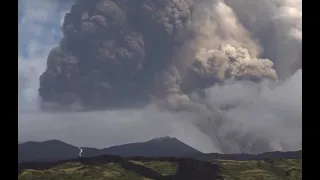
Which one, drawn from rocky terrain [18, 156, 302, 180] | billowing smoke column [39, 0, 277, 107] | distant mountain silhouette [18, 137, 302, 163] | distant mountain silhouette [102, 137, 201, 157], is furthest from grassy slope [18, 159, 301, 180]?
billowing smoke column [39, 0, 277, 107]

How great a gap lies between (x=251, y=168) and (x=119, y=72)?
6421 mm

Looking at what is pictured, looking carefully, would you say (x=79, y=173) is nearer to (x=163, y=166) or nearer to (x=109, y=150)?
(x=109, y=150)

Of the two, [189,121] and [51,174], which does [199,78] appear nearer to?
[189,121]

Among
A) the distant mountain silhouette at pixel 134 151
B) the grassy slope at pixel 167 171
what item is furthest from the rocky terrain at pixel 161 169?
the distant mountain silhouette at pixel 134 151

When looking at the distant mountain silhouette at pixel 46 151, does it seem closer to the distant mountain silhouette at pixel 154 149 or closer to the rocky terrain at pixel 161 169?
the rocky terrain at pixel 161 169

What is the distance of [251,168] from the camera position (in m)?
15.6

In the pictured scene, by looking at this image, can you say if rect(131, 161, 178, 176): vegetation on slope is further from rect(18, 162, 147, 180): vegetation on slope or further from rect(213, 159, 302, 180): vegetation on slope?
rect(213, 159, 302, 180): vegetation on slope

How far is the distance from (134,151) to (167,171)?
78.2 inches

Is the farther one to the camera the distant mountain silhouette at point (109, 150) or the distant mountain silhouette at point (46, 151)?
the distant mountain silhouette at point (109, 150)

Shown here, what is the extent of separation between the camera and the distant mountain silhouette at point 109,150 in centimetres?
1339

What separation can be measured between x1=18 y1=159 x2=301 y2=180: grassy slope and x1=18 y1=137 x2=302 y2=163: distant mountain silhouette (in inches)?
14.2

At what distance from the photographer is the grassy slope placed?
47.3 ft

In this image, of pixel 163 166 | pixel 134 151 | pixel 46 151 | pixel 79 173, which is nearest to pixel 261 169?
pixel 163 166
